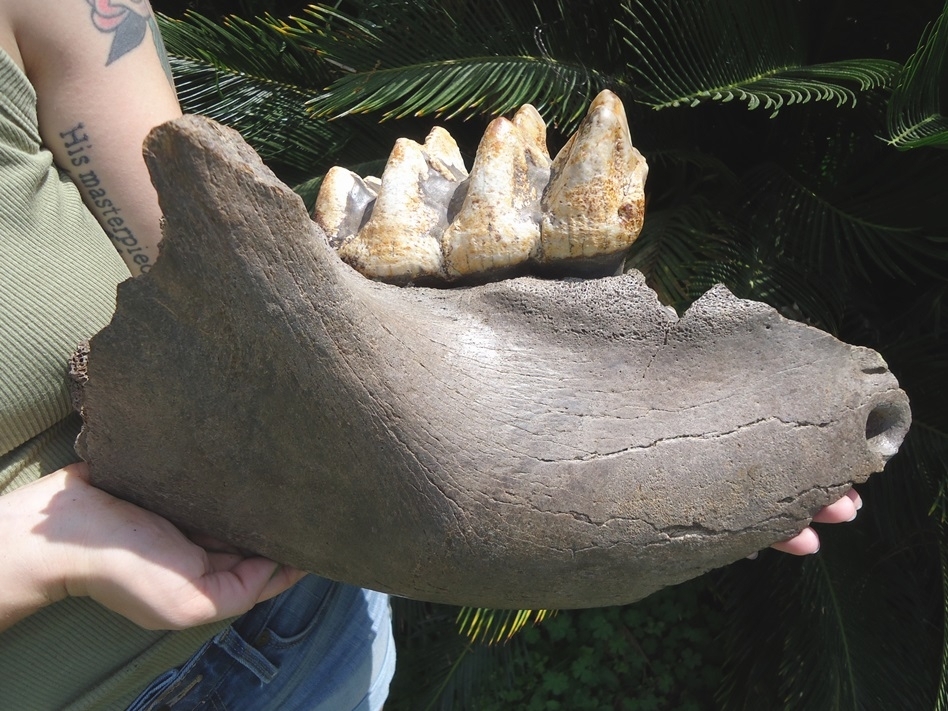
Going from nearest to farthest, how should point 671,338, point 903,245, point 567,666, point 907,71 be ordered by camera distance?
point 671,338
point 907,71
point 903,245
point 567,666

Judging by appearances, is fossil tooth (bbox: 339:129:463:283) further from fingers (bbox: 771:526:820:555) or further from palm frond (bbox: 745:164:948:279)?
palm frond (bbox: 745:164:948:279)

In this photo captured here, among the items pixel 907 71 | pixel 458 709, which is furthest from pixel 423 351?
pixel 458 709

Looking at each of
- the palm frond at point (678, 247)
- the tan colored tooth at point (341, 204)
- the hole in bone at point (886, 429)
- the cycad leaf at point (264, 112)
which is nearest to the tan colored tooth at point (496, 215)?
the tan colored tooth at point (341, 204)

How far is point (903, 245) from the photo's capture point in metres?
2.23

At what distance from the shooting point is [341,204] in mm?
1078

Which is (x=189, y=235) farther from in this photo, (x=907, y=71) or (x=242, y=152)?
(x=907, y=71)

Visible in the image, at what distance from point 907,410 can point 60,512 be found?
99 cm

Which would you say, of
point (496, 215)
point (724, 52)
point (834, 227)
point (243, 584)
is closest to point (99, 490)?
point (243, 584)

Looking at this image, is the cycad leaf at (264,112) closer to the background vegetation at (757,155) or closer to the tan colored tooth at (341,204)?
the background vegetation at (757,155)

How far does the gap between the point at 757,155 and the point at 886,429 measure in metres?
1.57

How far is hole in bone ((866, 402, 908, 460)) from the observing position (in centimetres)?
108

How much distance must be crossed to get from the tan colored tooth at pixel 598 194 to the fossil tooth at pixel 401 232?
131 millimetres

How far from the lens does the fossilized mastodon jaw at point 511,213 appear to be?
97cm

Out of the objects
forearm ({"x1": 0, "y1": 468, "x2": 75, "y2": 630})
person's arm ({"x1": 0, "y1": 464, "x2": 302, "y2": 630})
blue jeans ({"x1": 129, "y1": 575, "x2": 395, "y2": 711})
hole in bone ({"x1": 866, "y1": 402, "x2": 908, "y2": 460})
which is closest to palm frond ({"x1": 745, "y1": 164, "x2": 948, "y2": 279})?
hole in bone ({"x1": 866, "y1": 402, "x2": 908, "y2": 460})
